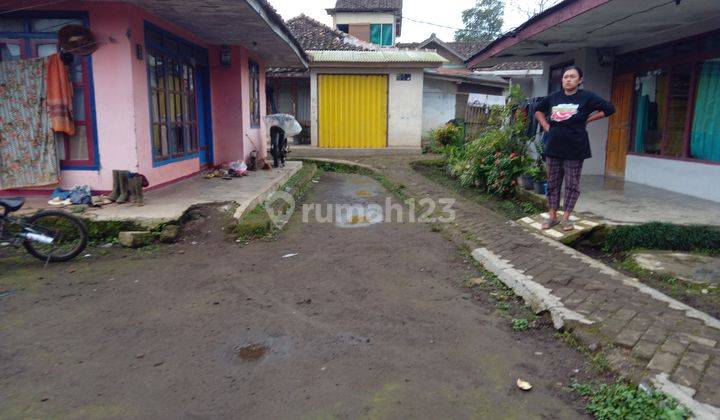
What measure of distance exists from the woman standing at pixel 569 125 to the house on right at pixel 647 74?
1.64m

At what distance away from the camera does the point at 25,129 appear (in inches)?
273

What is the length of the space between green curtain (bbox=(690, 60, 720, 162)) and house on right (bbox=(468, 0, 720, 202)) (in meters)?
0.02

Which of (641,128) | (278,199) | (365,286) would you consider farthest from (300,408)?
(641,128)

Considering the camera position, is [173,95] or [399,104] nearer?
[173,95]

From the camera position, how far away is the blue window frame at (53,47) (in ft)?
22.6

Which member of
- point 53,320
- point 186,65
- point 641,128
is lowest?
point 53,320

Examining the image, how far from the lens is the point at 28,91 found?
6883mm

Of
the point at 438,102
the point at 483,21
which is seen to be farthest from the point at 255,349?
the point at 483,21

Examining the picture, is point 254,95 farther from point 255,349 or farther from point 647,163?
point 255,349

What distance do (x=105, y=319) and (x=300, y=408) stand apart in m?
2.13

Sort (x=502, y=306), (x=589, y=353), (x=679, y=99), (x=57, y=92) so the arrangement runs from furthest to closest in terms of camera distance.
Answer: (x=679, y=99), (x=57, y=92), (x=502, y=306), (x=589, y=353)

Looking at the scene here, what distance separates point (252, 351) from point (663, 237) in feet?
16.2

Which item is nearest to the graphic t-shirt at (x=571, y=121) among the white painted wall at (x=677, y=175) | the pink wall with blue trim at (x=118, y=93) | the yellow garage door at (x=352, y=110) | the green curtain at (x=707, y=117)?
the white painted wall at (x=677, y=175)

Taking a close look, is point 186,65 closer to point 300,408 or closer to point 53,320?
point 53,320
